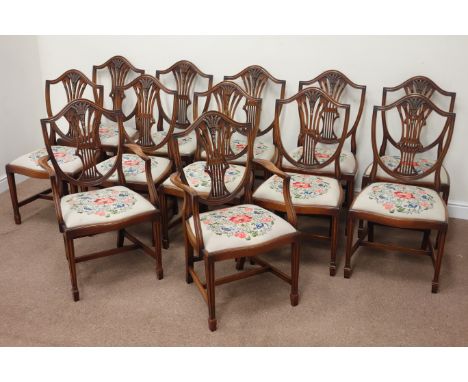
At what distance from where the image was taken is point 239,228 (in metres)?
2.41

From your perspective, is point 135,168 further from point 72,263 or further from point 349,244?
point 349,244

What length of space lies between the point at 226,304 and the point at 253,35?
2069 mm

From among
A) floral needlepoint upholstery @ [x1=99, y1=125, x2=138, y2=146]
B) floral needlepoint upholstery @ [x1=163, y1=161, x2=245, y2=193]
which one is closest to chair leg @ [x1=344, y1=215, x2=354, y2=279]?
floral needlepoint upholstery @ [x1=163, y1=161, x2=245, y2=193]

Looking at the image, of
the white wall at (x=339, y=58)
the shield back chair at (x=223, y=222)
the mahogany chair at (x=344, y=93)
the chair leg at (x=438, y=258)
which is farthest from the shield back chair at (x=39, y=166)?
the chair leg at (x=438, y=258)

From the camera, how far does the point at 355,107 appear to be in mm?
3600

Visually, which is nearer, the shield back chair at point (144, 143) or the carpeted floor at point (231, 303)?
the carpeted floor at point (231, 303)

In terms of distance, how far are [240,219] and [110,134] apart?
172 cm

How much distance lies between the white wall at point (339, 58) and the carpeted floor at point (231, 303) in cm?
92

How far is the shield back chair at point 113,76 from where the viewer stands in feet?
12.3

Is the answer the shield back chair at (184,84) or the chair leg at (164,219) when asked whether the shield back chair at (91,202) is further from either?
the shield back chair at (184,84)

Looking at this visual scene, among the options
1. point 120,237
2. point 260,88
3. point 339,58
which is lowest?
point 120,237

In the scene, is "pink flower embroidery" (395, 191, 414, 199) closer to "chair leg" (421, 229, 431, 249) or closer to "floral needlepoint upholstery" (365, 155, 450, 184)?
"floral needlepoint upholstery" (365, 155, 450, 184)

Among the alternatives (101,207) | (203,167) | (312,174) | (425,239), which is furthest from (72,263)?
(425,239)

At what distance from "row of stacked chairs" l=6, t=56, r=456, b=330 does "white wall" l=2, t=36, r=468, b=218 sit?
10 centimetres
